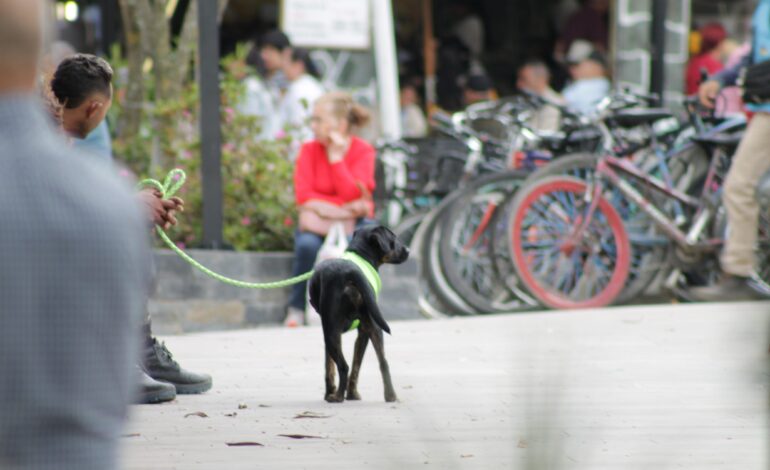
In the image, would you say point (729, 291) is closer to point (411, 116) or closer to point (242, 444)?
point (242, 444)

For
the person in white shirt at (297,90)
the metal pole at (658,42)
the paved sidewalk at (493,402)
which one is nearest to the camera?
the paved sidewalk at (493,402)

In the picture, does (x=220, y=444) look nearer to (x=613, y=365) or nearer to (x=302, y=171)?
(x=613, y=365)

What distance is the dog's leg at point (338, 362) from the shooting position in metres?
5.41

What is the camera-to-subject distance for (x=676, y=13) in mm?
13156

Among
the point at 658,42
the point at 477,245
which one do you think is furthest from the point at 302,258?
the point at 658,42

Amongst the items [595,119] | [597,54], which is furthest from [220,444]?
[597,54]

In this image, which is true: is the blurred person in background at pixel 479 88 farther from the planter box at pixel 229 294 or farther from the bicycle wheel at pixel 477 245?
the planter box at pixel 229 294

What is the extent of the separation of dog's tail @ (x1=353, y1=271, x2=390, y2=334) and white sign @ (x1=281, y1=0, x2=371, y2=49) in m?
6.52

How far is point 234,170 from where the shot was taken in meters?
9.33

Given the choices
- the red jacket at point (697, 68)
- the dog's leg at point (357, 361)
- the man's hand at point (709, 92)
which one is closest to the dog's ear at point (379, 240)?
the dog's leg at point (357, 361)

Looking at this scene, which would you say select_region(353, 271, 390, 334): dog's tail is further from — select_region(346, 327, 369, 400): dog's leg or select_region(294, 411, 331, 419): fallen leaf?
select_region(294, 411, 331, 419): fallen leaf

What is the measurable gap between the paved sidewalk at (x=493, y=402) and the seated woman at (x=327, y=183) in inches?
20.1

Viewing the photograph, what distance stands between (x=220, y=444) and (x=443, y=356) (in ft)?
7.94

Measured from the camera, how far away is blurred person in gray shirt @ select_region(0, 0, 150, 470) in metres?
1.93
